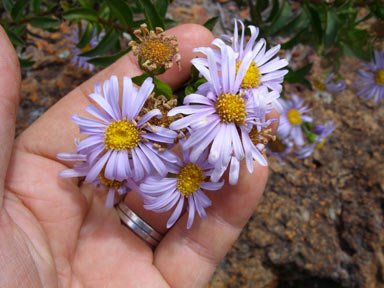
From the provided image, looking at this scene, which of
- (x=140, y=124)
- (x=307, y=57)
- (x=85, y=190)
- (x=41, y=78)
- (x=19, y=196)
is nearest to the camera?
(x=140, y=124)

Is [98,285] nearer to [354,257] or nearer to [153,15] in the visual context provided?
[153,15]

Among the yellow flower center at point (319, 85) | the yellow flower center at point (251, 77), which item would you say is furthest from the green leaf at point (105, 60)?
the yellow flower center at point (319, 85)

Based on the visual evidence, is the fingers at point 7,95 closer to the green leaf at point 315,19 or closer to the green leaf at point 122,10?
the green leaf at point 122,10

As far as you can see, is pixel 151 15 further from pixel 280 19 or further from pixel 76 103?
pixel 280 19

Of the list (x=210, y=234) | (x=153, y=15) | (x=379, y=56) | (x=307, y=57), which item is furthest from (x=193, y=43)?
(x=307, y=57)

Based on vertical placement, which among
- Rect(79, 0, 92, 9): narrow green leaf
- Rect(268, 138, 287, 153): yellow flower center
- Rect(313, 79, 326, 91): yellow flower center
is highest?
Rect(79, 0, 92, 9): narrow green leaf

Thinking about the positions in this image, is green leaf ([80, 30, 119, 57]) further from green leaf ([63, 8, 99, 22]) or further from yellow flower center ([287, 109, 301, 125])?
yellow flower center ([287, 109, 301, 125])

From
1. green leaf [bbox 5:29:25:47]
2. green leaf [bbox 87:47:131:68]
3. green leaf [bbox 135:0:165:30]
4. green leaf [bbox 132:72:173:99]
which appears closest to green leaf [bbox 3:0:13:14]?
green leaf [bbox 5:29:25:47]

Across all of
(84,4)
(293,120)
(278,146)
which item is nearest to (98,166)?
(84,4)

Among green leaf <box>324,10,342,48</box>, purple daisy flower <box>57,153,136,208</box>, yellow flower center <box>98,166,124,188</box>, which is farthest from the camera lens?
green leaf <box>324,10,342,48</box>
